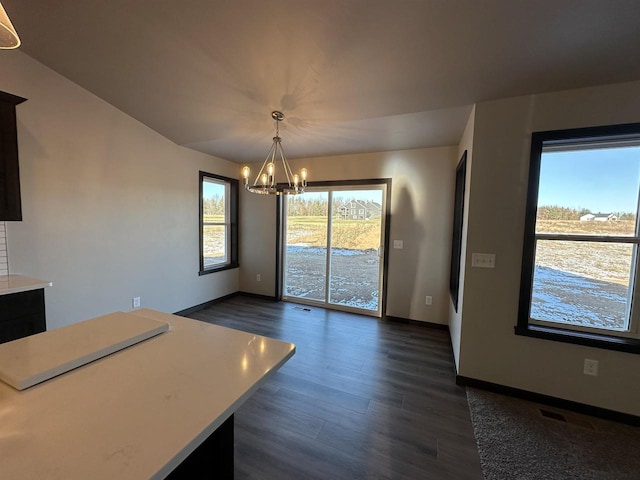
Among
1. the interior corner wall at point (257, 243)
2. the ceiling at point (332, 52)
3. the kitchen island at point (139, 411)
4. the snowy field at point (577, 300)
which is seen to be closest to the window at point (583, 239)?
the snowy field at point (577, 300)

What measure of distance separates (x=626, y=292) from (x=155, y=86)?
4.45 metres

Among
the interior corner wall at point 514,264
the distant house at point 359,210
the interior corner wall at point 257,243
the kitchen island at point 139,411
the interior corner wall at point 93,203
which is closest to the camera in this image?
the kitchen island at point 139,411

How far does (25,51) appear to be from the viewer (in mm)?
2355

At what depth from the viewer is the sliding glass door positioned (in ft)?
13.6

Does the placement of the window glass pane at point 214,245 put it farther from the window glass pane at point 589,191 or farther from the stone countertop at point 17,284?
the window glass pane at point 589,191

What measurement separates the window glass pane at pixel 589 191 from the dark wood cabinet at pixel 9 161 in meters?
4.26

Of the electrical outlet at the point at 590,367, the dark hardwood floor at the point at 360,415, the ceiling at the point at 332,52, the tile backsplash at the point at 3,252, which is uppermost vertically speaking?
the ceiling at the point at 332,52

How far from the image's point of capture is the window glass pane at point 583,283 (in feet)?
7.00

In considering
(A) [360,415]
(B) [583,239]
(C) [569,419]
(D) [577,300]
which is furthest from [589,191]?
(A) [360,415]

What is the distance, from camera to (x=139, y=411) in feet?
2.44

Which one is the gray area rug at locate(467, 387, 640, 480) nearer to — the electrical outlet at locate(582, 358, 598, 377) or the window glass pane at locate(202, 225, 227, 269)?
the electrical outlet at locate(582, 358, 598, 377)

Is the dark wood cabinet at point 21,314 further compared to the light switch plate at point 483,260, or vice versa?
the light switch plate at point 483,260

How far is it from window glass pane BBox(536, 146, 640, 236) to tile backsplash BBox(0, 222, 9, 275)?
4.57 meters

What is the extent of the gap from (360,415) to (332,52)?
2.74 metres
